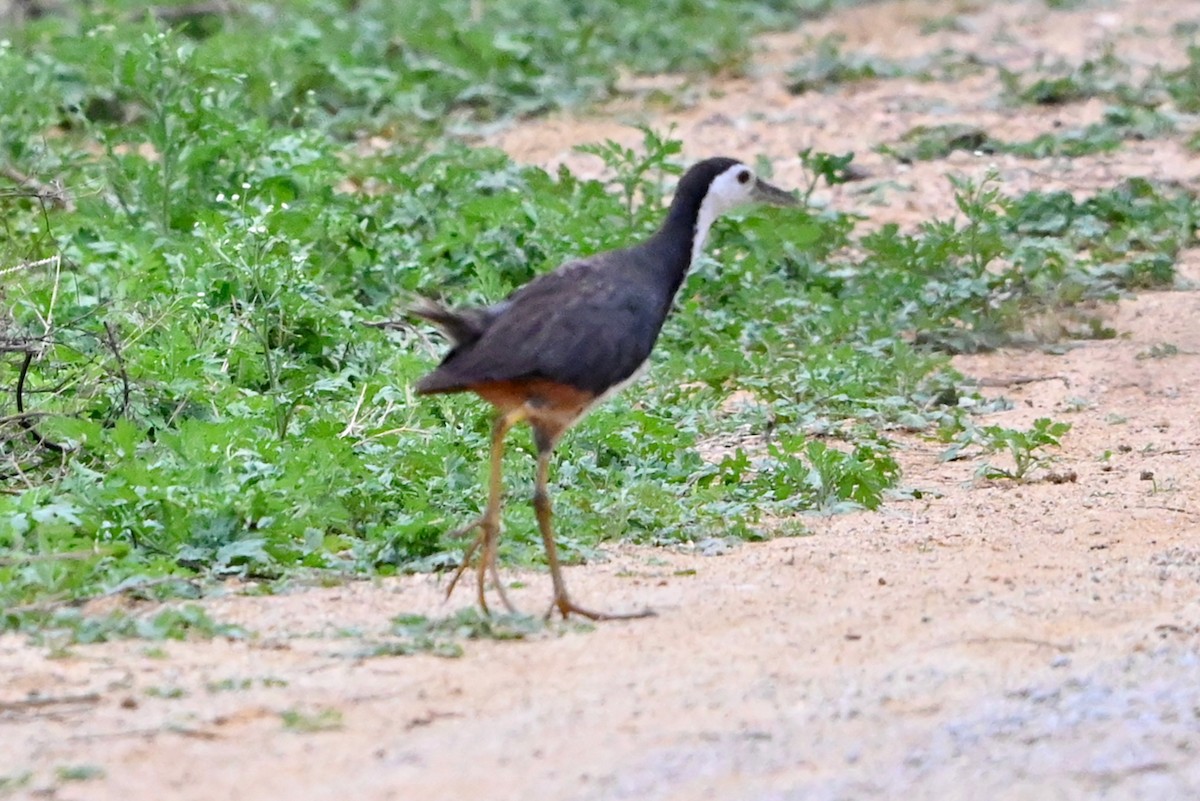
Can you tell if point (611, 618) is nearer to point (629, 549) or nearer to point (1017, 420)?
point (629, 549)

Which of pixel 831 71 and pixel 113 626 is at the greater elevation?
pixel 831 71

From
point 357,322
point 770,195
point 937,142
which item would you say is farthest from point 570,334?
point 937,142

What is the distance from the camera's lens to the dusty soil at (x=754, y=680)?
13.2ft

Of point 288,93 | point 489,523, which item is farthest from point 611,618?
point 288,93

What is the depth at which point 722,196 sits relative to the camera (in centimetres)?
669

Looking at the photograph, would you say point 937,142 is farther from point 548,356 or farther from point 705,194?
point 548,356

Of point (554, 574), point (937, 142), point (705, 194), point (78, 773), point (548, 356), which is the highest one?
point (937, 142)

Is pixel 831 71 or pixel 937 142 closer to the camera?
pixel 937 142

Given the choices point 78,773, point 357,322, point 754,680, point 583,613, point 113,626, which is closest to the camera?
point 78,773

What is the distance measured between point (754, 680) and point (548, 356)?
Result: 124 cm

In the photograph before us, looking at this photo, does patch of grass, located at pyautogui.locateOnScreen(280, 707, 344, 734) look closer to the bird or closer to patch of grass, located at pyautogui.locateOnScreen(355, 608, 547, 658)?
patch of grass, located at pyautogui.locateOnScreen(355, 608, 547, 658)

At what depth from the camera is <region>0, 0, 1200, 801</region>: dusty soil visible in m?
4.01

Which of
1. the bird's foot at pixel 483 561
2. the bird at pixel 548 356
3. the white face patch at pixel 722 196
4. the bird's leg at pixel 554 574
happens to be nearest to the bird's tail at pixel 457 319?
the bird at pixel 548 356

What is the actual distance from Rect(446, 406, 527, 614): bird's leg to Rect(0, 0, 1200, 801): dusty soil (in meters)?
0.12
